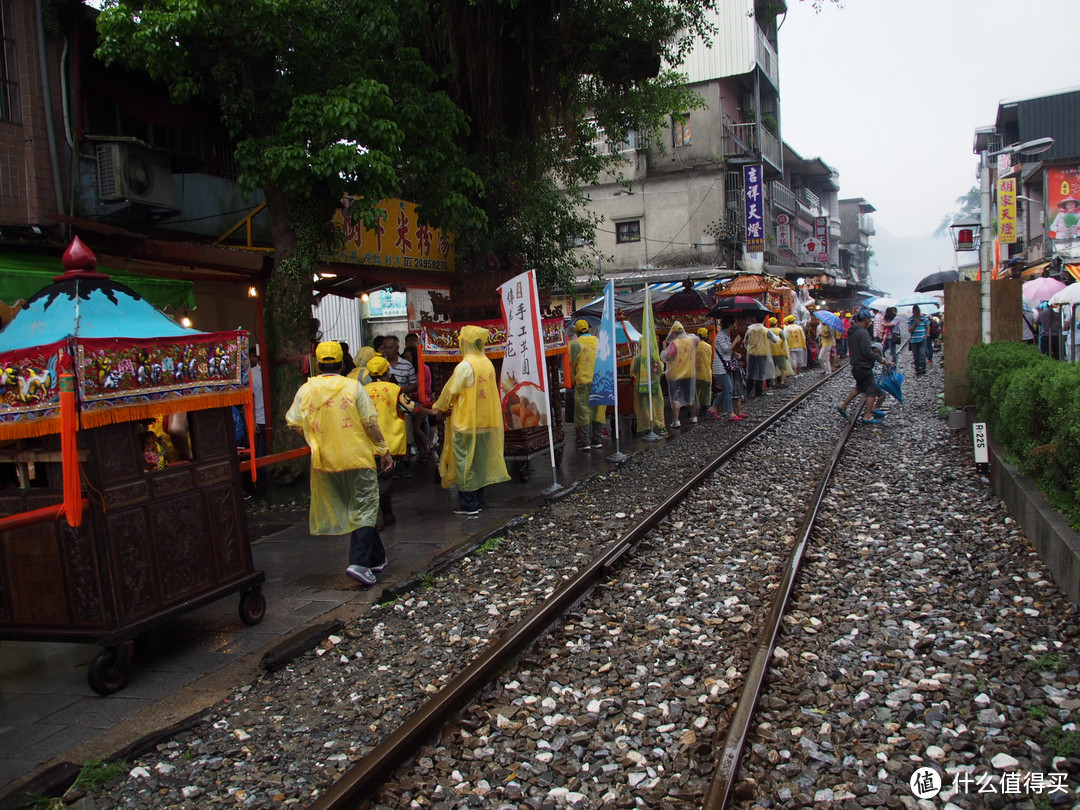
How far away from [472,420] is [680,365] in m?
6.34

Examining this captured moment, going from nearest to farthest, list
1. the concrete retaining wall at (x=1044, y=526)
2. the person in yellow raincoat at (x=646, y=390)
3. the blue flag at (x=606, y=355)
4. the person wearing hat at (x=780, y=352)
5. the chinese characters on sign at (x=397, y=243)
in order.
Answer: the concrete retaining wall at (x=1044, y=526) < the blue flag at (x=606, y=355) < the chinese characters on sign at (x=397, y=243) < the person in yellow raincoat at (x=646, y=390) < the person wearing hat at (x=780, y=352)


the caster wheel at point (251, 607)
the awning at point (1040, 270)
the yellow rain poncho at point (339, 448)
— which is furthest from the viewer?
the awning at point (1040, 270)

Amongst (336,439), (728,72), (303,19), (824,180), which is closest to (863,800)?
(336,439)

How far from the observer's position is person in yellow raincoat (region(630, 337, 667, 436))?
12.2 m

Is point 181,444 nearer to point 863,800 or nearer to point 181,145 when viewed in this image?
point 863,800

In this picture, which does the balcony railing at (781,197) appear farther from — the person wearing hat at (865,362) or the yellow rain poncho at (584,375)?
the yellow rain poncho at (584,375)

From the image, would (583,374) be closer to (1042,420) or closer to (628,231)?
(1042,420)

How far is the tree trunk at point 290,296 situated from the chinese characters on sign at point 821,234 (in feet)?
107

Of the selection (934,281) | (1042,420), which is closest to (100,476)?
(1042,420)

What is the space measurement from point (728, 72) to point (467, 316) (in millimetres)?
21916

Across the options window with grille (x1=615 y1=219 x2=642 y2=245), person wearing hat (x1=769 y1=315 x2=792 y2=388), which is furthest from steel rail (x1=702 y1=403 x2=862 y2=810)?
window with grille (x1=615 y1=219 x2=642 y2=245)

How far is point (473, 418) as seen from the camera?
25.3 feet

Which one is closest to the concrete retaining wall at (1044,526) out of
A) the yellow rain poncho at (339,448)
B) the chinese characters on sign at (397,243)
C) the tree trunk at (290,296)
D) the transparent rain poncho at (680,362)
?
the yellow rain poncho at (339,448)

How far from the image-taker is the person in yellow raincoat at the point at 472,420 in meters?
7.65
